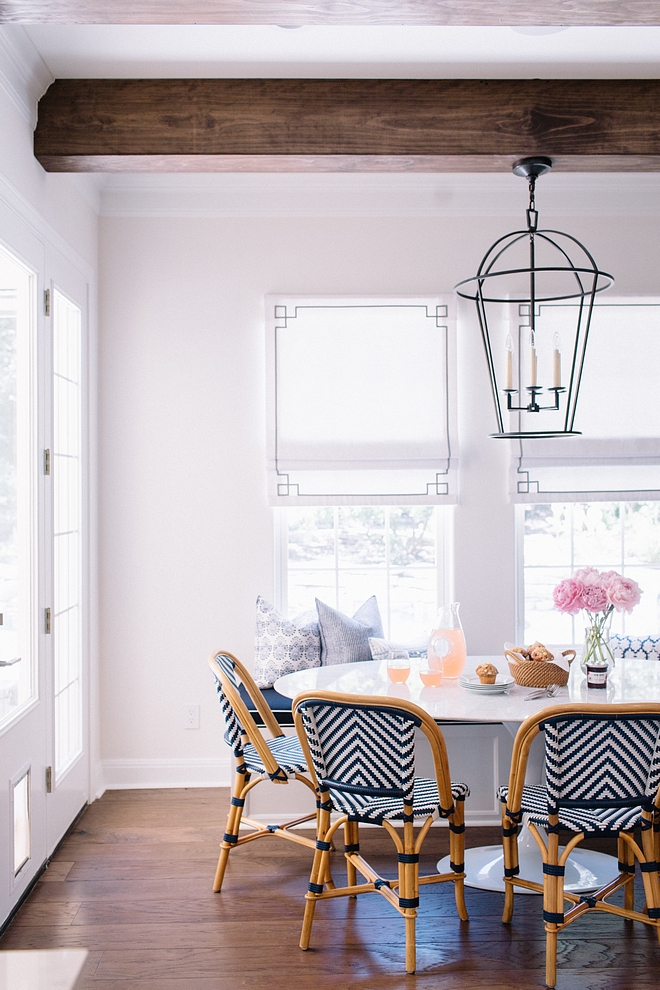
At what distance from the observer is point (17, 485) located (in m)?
3.02

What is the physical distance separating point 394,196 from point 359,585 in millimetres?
1987

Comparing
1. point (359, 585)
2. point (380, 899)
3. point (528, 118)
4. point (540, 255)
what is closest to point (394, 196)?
point (540, 255)

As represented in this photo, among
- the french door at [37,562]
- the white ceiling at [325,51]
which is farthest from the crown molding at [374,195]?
the french door at [37,562]

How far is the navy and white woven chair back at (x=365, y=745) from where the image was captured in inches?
94.3

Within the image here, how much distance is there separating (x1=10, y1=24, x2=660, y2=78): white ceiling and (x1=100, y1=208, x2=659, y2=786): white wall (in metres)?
1.12

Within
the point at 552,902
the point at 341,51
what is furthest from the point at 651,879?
the point at 341,51

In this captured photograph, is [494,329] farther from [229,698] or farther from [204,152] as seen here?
[229,698]

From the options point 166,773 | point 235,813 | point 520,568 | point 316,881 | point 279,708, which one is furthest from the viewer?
point 520,568

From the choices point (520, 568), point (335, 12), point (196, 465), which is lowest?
point (520, 568)

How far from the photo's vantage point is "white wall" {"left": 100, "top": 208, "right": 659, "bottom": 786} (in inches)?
164

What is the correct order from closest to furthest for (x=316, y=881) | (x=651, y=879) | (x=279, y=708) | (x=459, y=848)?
(x=651, y=879)
(x=316, y=881)
(x=459, y=848)
(x=279, y=708)

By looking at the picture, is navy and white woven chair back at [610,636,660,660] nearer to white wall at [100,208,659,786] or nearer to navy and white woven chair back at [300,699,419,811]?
white wall at [100,208,659,786]

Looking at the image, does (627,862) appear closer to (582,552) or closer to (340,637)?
(340,637)

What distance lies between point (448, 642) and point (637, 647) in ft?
4.24
